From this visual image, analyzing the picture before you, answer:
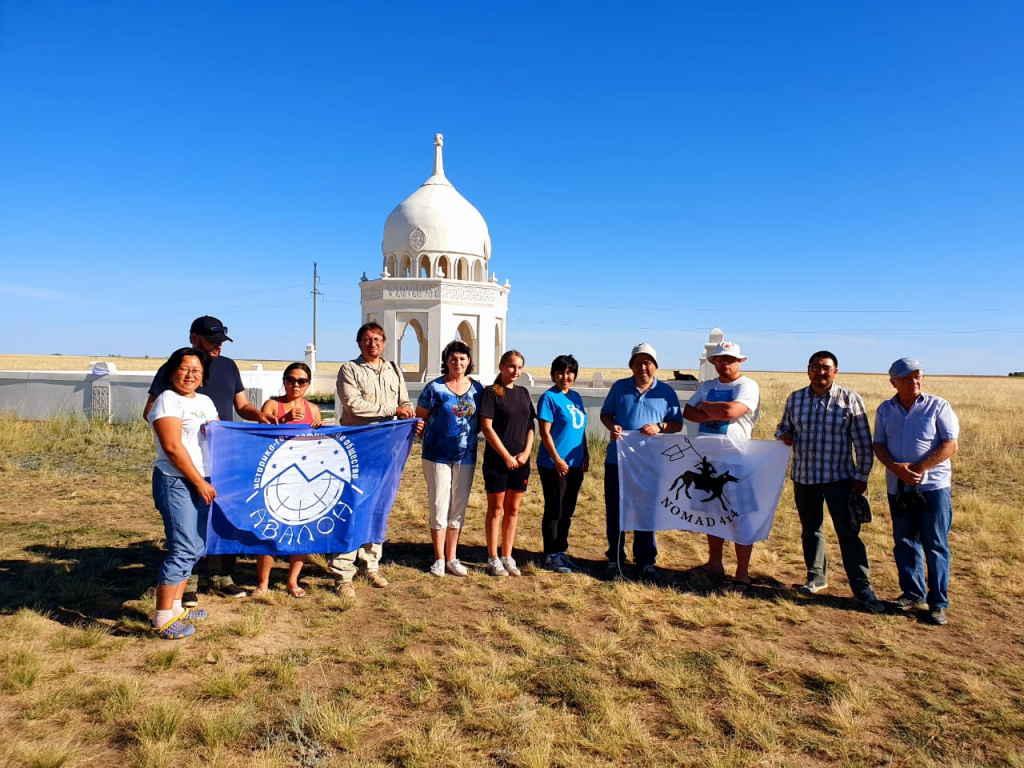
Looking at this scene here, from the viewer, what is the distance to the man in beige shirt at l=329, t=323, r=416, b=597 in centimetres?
567

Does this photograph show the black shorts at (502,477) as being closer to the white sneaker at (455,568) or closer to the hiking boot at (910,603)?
the white sneaker at (455,568)

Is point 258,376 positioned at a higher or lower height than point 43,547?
higher

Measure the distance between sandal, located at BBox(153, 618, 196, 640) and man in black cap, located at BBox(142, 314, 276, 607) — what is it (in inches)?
19.8

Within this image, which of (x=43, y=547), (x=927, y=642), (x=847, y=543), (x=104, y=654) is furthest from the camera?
(x=43, y=547)

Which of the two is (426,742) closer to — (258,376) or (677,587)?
(677,587)

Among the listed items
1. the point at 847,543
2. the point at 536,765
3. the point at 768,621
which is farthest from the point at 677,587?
the point at 536,765

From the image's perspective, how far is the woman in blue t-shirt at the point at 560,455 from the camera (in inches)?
240

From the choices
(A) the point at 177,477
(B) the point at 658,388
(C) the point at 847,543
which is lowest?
(C) the point at 847,543

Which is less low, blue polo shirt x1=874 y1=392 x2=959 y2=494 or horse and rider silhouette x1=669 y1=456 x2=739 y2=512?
blue polo shirt x1=874 y1=392 x2=959 y2=494

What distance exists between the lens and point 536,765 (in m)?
3.14

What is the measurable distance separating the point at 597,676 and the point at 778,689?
3.54 feet

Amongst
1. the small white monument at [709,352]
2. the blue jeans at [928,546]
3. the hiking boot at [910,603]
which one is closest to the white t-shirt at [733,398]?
the blue jeans at [928,546]

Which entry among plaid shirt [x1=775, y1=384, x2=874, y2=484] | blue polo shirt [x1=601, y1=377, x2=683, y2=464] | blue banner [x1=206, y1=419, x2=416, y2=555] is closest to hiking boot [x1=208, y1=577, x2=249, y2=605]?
blue banner [x1=206, y1=419, x2=416, y2=555]

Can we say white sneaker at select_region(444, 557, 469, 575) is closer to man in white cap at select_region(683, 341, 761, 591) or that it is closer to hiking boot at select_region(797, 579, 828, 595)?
man in white cap at select_region(683, 341, 761, 591)
